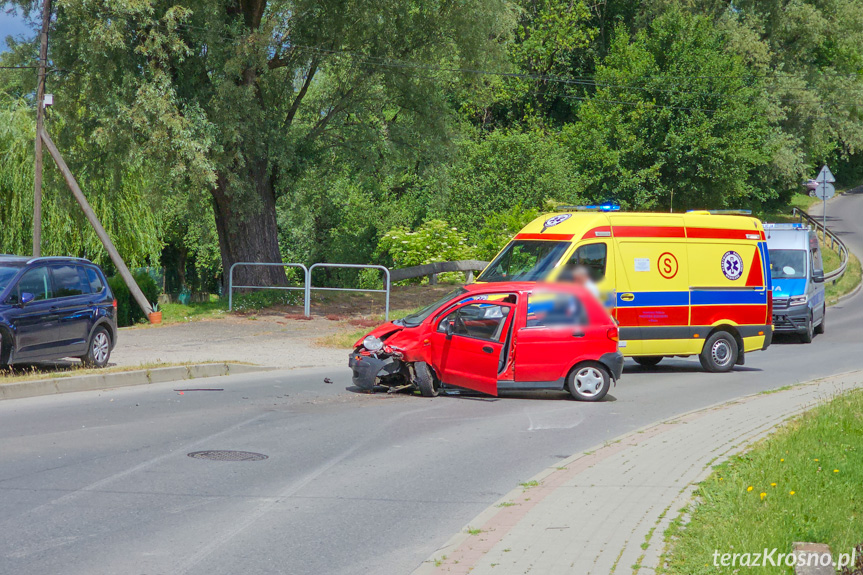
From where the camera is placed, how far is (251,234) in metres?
25.5

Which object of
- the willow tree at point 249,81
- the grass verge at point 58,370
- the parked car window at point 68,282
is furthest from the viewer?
the willow tree at point 249,81

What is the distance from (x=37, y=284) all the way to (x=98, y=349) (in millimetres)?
1560

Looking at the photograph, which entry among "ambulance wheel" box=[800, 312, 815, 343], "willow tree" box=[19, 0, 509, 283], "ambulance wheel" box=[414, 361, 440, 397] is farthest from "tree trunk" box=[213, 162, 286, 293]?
"ambulance wheel" box=[800, 312, 815, 343]

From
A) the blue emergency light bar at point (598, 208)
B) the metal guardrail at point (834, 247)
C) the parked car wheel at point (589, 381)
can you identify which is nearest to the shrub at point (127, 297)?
the blue emergency light bar at point (598, 208)

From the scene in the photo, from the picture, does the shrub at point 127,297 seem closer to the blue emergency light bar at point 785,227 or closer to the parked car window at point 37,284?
the parked car window at point 37,284

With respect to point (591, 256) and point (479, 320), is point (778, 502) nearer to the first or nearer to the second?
point (479, 320)

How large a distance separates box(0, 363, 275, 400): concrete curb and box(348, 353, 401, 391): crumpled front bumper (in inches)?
121

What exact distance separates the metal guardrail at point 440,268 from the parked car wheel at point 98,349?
1325 centimetres

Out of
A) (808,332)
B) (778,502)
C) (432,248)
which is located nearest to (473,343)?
(778,502)

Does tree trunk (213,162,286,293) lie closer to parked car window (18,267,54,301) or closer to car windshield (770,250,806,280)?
parked car window (18,267,54,301)

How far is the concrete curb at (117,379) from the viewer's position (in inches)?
481

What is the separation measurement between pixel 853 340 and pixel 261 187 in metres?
16.3

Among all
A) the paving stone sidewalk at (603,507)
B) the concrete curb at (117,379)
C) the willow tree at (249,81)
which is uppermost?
the willow tree at (249,81)

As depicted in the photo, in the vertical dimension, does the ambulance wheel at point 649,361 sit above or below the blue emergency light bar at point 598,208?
below
